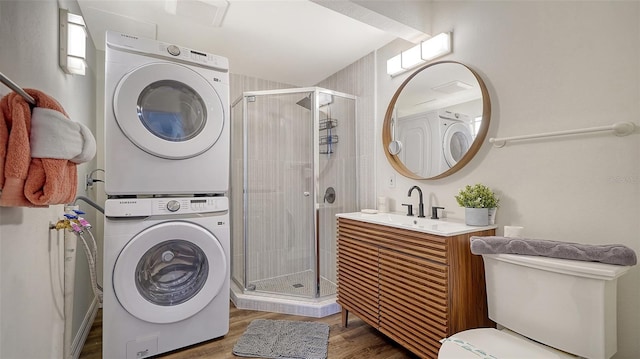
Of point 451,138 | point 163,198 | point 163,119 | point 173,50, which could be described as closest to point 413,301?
point 451,138

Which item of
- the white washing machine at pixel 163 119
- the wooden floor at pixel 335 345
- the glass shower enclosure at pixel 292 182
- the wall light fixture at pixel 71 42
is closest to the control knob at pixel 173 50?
the white washing machine at pixel 163 119

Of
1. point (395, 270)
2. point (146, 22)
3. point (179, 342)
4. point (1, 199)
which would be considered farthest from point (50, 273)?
point (146, 22)

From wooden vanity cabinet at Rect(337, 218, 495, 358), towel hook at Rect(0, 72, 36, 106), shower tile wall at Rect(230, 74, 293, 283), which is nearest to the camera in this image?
towel hook at Rect(0, 72, 36, 106)

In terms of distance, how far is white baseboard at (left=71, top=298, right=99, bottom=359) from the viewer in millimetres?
1629

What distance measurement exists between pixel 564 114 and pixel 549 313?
3.01ft

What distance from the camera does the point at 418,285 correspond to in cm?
147

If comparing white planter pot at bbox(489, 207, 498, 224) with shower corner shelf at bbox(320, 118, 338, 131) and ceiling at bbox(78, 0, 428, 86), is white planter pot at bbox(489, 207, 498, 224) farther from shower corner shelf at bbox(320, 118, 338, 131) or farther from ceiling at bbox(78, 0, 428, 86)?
shower corner shelf at bbox(320, 118, 338, 131)

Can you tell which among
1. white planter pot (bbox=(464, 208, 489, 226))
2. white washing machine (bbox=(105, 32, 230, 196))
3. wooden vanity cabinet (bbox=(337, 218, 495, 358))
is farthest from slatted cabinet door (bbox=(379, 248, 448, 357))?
white washing machine (bbox=(105, 32, 230, 196))

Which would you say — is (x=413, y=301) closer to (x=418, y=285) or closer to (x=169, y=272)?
(x=418, y=285)

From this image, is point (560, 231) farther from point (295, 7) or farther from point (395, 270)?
point (295, 7)

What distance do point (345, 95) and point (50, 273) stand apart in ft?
7.61

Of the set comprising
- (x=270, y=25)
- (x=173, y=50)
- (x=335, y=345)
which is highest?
(x=270, y=25)

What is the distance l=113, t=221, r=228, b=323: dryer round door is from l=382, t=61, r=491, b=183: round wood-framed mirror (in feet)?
5.03

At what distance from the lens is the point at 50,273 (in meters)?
1.20
